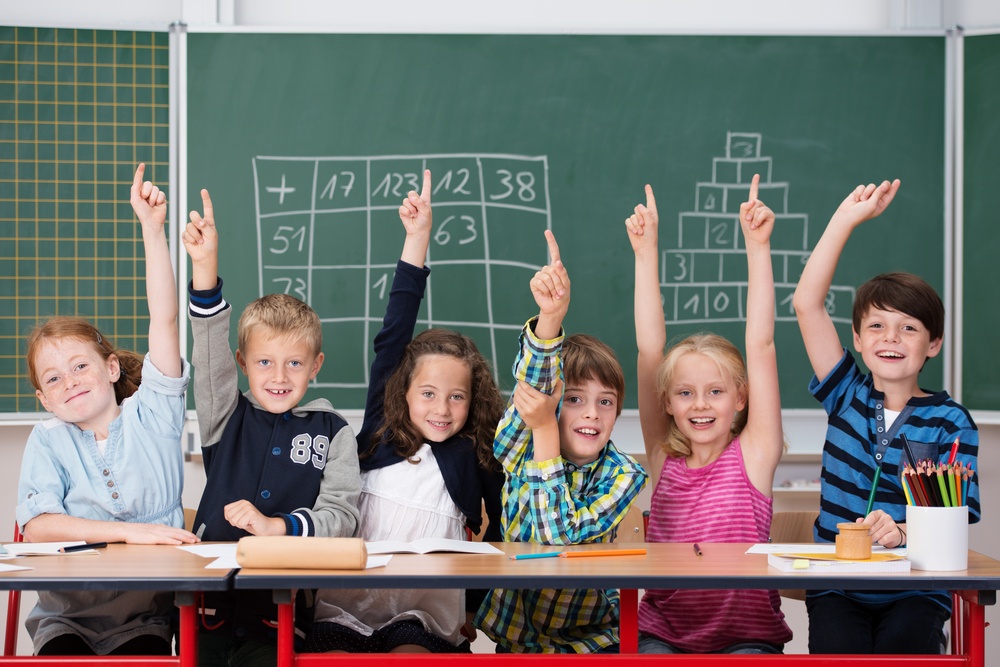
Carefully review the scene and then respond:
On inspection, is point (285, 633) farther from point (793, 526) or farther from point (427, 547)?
point (793, 526)

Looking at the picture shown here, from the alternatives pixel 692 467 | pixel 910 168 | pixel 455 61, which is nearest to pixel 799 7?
pixel 910 168

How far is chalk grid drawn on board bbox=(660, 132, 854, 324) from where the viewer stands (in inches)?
128

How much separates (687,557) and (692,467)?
526mm

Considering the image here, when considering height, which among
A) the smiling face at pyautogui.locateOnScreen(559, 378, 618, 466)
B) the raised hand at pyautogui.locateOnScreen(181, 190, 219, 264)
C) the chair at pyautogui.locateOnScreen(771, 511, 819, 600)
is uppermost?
the raised hand at pyautogui.locateOnScreen(181, 190, 219, 264)

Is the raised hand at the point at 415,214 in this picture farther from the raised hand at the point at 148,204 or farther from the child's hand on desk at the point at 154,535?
the child's hand on desk at the point at 154,535

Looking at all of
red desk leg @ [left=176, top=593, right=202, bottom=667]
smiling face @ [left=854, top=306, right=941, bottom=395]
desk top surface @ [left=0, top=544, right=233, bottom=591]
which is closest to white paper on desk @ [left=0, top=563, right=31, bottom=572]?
desk top surface @ [left=0, top=544, right=233, bottom=591]

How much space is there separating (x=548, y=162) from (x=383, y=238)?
2.03 feet

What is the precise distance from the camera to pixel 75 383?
2.23 meters

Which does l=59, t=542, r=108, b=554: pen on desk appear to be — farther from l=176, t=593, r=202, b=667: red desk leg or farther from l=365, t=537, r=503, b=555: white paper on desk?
l=365, t=537, r=503, b=555: white paper on desk

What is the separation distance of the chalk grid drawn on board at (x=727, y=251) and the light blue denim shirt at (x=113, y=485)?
170 centimetres

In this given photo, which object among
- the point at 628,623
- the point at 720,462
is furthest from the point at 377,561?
the point at 720,462

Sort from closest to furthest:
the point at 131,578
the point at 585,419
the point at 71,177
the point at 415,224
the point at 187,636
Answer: the point at 131,578 → the point at 187,636 → the point at 585,419 → the point at 415,224 → the point at 71,177

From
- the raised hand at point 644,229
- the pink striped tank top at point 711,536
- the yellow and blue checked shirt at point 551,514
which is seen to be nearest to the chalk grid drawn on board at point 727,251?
the raised hand at point 644,229

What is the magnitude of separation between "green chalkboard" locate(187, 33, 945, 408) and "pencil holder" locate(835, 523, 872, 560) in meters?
1.47
